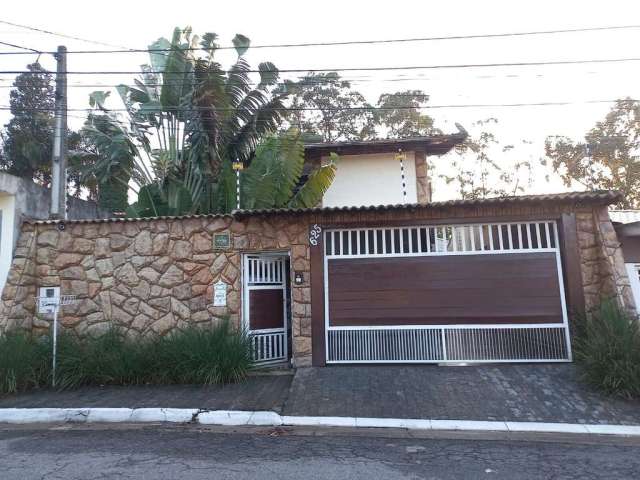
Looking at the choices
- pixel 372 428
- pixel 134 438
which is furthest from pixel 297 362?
pixel 134 438

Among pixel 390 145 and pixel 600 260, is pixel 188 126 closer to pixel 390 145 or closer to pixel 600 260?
pixel 390 145

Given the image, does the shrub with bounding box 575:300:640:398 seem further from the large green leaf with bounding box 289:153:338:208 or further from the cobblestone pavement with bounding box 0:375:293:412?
the large green leaf with bounding box 289:153:338:208

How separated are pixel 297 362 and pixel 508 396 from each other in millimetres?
3658

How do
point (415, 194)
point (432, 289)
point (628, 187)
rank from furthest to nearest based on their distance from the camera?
point (628, 187) < point (415, 194) < point (432, 289)

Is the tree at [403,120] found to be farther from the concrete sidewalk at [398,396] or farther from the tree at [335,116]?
the concrete sidewalk at [398,396]

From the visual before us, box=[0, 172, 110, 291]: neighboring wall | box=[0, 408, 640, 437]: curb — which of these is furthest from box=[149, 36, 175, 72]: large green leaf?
box=[0, 408, 640, 437]: curb

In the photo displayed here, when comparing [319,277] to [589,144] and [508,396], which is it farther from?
[589,144]

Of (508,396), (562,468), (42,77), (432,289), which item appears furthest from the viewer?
(42,77)

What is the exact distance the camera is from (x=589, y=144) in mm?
21062

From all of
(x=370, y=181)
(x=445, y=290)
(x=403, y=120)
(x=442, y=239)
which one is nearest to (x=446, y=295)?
(x=445, y=290)

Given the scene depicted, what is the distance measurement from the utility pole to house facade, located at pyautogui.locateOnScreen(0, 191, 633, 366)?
3.59 feet

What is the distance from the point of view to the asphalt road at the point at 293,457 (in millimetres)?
4223

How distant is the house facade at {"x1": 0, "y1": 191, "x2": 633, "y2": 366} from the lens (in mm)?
7738

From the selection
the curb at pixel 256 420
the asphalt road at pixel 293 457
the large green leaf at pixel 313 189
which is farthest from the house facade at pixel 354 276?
the asphalt road at pixel 293 457
